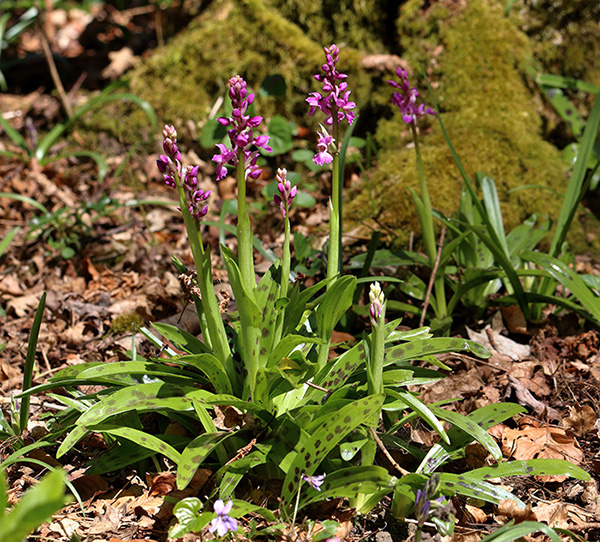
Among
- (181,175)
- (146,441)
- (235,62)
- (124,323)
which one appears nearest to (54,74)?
(235,62)

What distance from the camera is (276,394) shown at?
1.77m

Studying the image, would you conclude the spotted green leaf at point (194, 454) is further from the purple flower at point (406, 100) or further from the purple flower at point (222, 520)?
the purple flower at point (406, 100)

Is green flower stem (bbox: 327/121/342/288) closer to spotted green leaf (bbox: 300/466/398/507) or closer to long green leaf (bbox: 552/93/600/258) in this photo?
spotted green leaf (bbox: 300/466/398/507)

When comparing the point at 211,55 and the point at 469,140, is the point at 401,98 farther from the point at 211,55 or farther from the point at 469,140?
the point at 211,55

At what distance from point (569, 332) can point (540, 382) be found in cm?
43

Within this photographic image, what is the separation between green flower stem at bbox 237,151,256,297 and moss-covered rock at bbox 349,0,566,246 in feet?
4.91

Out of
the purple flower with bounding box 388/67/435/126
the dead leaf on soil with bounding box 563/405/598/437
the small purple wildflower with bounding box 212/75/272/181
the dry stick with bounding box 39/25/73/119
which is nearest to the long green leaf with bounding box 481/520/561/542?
the dead leaf on soil with bounding box 563/405/598/437

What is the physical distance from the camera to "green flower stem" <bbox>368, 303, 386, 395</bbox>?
59.2 inches

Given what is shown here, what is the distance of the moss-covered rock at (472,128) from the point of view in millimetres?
3131

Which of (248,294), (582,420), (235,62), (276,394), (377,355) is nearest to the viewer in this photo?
(377,355)

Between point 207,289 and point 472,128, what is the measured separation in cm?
229

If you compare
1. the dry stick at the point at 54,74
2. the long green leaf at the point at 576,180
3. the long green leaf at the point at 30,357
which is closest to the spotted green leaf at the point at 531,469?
the long green leaf at the point at 576,180

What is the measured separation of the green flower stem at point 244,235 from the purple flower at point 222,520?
597 millimetres

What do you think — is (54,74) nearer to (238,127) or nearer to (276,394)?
(238,127)
